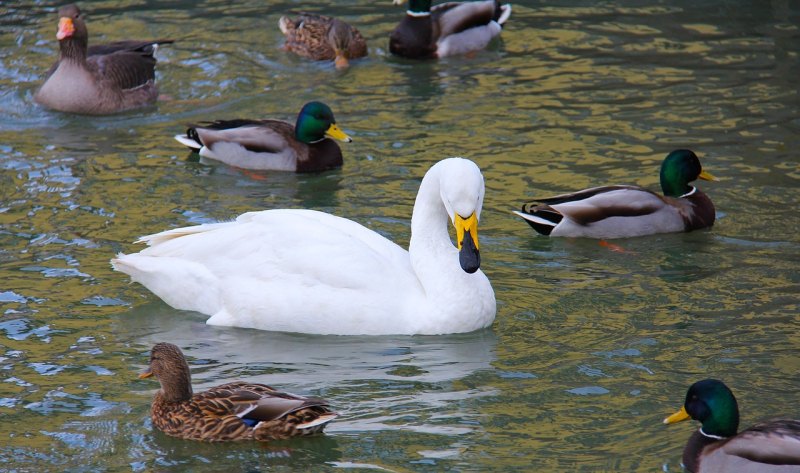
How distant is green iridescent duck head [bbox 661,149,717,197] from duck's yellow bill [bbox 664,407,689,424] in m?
4.23

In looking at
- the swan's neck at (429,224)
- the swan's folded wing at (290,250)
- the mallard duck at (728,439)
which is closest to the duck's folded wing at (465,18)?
the swan's folded wing at (290,250)

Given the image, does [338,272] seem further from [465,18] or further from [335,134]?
[465,18]

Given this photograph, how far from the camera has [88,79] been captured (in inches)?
528

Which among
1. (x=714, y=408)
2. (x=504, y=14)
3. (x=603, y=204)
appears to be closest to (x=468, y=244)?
(x=714, y=408)

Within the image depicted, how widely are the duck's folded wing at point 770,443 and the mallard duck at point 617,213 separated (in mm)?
4071

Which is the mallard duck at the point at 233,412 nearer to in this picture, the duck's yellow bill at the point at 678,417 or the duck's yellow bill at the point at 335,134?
the duck's yellow bill at the point at 678,417

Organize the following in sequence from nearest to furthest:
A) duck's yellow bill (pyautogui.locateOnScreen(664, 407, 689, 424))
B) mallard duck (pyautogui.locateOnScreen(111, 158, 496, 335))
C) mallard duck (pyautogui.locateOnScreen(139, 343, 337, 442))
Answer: duck's yellow bill (pyautogui.locateOnScreen(664, 407, 689, 424)) → mallard duck (pyautogui.locateOnScreen(139, 343, 337, 442)) → mallard duck (pyautogui.locateOnScreen(111, 158, 496, 335))

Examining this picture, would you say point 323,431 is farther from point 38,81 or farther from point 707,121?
point 38,81

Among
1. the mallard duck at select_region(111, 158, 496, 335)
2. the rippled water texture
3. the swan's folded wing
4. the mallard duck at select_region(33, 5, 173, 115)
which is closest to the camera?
the rippled water texture

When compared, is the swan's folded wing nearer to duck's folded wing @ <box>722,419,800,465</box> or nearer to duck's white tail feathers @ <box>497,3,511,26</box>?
duck's folded wing @ <box>722,419,800,465</box>

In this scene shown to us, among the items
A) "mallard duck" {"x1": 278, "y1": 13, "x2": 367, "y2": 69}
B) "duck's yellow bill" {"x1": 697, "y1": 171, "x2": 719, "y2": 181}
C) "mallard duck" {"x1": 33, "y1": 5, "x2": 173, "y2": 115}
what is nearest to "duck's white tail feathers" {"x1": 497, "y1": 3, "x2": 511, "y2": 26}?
"mallard duck" {"x1": 278, "y1": 13, "x2": 367, "y2": 69}

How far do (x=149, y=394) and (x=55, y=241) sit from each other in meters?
2.87

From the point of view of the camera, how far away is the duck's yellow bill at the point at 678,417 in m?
6.48

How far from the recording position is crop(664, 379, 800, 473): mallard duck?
589 cm
